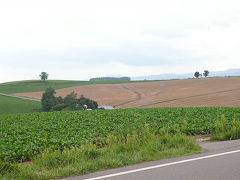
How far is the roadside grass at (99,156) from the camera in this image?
20.0ft

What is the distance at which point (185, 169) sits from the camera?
6.15 metres

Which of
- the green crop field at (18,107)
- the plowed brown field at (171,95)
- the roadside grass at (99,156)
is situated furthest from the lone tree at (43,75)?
the roadside grass at (99,156)

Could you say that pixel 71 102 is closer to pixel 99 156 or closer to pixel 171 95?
pixel 171 95

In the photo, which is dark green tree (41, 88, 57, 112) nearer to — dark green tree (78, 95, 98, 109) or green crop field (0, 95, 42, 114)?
green crop field (0, 95, 42, 114)

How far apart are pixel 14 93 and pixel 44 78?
31.6 metres

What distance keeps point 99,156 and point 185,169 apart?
2.03m

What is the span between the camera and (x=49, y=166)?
657cm

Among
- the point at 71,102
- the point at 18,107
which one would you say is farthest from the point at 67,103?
the point at 18,107

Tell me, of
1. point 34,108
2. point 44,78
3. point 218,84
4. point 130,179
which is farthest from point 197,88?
point 130,179

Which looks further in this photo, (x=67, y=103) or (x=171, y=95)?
(x=171, y=95)

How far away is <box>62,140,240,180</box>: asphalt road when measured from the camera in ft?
18.6

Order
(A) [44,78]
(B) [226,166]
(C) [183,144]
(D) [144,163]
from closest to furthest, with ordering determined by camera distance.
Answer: (B) [226,166] < (D) [144,163] < (C) [183,144] < (A) [44,78]

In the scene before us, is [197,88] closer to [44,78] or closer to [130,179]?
[44,78]

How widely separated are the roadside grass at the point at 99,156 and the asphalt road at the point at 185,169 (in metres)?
0.31
